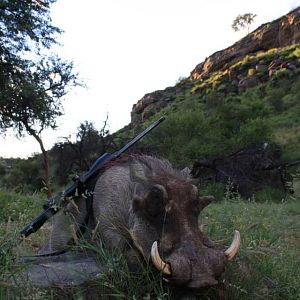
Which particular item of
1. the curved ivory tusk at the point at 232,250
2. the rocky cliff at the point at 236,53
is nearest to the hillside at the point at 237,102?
the rocky cliff at the point at 236,53

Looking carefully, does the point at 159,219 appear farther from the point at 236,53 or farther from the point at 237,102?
the point at 236,53

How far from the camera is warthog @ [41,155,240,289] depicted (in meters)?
2.28

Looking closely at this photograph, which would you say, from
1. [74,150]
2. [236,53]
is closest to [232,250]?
[74,150]

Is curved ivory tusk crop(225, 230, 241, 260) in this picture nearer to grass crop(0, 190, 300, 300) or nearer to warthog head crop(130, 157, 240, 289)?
warthog head crop(130, 157, 240, 289)

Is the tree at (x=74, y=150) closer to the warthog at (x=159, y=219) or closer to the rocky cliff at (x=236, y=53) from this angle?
the warthog at (x=159, y=219)

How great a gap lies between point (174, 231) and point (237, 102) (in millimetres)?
35876

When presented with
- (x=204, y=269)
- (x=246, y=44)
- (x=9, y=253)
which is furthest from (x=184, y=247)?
(x=246, y=44)

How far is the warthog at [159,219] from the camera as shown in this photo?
89.6 inches

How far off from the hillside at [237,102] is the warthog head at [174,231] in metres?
5.35

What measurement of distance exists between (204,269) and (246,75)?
60828mm

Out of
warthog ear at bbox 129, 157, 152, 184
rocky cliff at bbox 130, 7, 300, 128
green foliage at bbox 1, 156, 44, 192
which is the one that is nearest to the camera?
warthog ear at bbox 129, 157, 152, 184

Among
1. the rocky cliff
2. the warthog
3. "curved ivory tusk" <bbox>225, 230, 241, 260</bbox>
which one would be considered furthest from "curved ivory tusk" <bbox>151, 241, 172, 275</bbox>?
the rocky cliff

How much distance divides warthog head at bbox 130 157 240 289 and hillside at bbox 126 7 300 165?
5.35 m

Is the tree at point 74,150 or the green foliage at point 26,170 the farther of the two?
the green foliage at point 26,170
